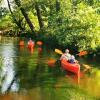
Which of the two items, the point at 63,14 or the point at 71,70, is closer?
the point at 71,70

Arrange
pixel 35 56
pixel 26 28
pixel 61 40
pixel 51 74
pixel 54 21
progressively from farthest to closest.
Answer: pixel 26 28 < pixel 54 21 < pixel 61 40 < pixel 35 56 < pixel 51 74

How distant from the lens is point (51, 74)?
88.3 feet

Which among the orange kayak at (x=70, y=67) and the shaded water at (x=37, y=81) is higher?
the orange kayak at (x=70, y=67)

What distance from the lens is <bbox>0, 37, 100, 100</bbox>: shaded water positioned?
20.5 m

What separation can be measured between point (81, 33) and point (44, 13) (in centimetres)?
2212

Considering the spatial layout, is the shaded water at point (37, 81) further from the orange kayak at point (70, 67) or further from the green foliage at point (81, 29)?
the green foliage at point (81, 29)

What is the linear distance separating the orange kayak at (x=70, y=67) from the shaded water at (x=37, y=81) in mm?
570

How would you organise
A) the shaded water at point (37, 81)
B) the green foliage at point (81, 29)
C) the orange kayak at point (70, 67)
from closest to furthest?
Answer: the shaded water at point (37, 81), the orange kayak at point (70, 67), the green foliage at point (81, 29)

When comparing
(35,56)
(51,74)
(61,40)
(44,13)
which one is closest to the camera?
(51,74)

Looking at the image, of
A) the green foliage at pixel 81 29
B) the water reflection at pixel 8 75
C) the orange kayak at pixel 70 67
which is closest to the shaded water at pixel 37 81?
the water reflection at pixel 8 75

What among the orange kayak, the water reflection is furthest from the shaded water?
the orange kayak

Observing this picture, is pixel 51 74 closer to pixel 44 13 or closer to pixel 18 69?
pixel 18 69

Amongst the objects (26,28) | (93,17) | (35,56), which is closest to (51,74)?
(35,56)

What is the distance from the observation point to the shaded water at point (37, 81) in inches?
808
